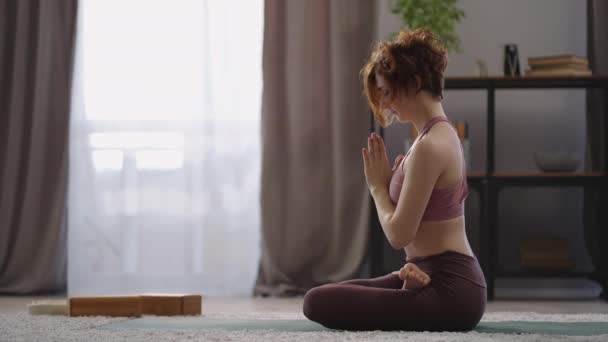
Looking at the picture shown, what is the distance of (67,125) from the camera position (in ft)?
14.6

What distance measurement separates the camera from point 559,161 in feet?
13.4

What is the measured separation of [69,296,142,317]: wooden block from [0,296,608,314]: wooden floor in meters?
0.85

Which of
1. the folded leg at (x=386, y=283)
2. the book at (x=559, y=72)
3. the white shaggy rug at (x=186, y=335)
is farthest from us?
the book at (x=559, y=72)

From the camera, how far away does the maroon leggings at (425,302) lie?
7.41 ft

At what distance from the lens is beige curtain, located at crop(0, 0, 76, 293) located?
444 cm

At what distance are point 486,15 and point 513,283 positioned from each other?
1303 mm

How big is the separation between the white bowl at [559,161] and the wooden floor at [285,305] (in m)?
0.59

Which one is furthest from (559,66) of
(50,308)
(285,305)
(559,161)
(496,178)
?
(50,308)

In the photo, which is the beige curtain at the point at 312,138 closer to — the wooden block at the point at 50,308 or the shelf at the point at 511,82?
the shelf at the point at 511,82

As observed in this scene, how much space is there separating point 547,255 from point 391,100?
6.76 feet

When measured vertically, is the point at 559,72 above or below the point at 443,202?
above

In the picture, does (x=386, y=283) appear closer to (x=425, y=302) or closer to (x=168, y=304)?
(x=425, y=302)

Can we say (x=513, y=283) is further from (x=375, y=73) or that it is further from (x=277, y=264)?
(x=375, y=73)

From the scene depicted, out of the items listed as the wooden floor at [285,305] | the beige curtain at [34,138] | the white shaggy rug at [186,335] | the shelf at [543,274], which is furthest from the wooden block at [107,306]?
the shelf at [543,274]
